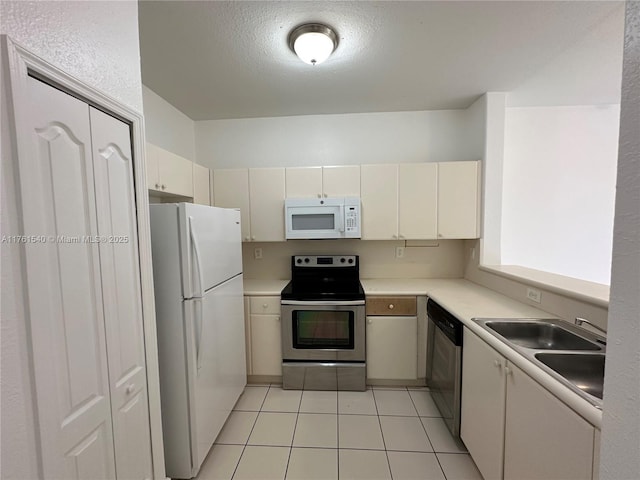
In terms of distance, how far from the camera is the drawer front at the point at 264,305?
235cm

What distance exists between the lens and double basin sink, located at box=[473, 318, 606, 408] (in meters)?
1.16

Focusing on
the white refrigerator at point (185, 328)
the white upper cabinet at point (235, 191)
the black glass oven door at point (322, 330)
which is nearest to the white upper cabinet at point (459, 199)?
the black glass oven door at point (322, 330)

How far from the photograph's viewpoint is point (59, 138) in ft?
2.61

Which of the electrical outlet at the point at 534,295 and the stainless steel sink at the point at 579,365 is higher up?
the electrical outlet at the point at 534,295

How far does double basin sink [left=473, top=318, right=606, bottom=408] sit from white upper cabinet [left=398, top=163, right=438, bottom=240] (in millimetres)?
1094

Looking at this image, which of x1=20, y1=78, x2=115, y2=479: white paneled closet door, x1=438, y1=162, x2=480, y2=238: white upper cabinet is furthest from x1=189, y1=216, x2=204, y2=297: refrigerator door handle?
x1=438, y1=162, x2=480, y2=238: white upper cabinet

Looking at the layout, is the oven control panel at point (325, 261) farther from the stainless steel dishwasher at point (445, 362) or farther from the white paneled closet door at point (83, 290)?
the white paneled closet door at point (83, 290)

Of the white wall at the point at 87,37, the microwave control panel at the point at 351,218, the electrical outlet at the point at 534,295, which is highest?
the white wall at the point at 87,37

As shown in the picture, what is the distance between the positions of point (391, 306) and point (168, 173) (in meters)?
2.08

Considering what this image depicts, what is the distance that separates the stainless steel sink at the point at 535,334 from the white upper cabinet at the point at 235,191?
2.11m

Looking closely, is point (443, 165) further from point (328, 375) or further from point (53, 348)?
point (53, 348)

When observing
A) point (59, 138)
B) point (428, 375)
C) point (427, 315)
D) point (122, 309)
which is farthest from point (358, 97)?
point (428, 375)

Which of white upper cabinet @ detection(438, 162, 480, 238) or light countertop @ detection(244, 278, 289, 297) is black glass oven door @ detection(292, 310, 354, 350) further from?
white upper cabinet @ detection(438, 162, 480, 238)

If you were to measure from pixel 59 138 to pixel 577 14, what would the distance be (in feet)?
8.00
